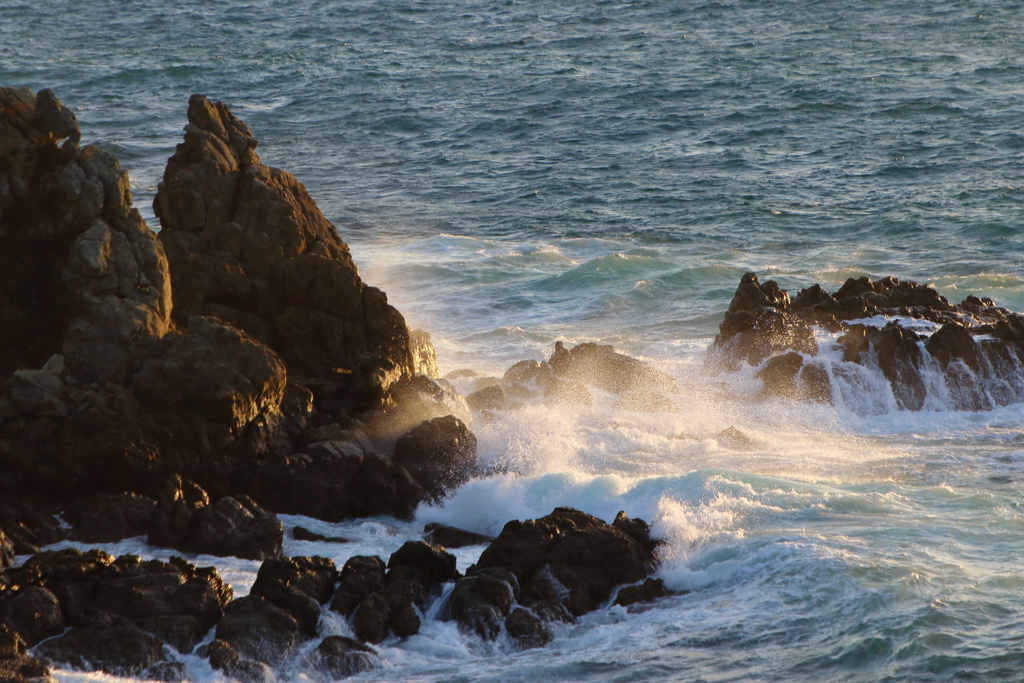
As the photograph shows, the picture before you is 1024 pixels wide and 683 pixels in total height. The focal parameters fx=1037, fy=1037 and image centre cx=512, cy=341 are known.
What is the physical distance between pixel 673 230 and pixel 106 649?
2475 cm

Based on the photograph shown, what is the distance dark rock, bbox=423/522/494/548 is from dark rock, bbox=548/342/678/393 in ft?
21.6

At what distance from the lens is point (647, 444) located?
16750 mm

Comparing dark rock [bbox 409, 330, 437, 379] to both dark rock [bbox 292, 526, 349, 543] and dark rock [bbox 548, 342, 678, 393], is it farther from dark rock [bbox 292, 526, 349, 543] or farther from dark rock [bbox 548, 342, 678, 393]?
dark rock [bbox 292, 526, 349, 543]

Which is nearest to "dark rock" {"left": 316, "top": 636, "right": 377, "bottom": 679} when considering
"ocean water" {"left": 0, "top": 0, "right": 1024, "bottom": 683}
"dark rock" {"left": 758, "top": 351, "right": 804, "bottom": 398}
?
"ocean water" {"left": 0, "top": 0, "right": 1024, "bottom": 683}

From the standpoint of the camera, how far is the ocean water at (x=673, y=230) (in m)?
10.8

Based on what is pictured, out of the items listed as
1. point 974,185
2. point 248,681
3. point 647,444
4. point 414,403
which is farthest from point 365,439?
point 974,185

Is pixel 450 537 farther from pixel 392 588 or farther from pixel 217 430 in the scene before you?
pixel 217 430

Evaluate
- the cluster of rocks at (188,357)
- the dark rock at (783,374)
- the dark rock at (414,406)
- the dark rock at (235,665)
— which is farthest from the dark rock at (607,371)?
the dark rock at (235,665)

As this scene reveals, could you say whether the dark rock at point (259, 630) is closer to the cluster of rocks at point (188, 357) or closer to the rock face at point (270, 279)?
the cluster of rocks at point (188, 357)

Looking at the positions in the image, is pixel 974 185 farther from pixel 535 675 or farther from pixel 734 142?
pixel 535 675

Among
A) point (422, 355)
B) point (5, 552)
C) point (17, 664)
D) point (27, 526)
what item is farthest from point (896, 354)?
point (17, 664)

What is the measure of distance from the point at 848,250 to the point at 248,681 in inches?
933

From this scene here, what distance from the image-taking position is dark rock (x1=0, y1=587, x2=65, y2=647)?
9531 millimetres

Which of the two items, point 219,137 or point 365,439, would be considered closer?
point 365,439
